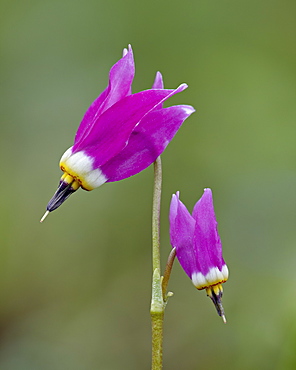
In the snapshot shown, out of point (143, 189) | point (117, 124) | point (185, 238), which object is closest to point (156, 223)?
point (185, 238)

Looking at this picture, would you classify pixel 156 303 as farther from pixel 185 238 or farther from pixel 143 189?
pixel 143 189

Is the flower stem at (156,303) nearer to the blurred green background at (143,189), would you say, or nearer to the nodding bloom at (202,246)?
the nodding bloom at (202,246)

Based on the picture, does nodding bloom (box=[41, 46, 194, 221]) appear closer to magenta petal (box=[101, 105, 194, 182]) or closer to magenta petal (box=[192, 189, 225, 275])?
magenta petal (box=[101, 105, 194, 182])

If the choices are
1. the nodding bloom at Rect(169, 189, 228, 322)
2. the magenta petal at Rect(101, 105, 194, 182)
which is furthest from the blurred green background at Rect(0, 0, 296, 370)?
the magenta petal at Rect(101, 105, 194, 182)

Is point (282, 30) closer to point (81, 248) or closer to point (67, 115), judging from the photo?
point (67, 115)

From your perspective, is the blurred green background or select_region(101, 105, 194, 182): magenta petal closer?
select_region(101, 105, 194, 182): magenta petal

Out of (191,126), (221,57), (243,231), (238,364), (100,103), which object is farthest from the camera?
(221,57)

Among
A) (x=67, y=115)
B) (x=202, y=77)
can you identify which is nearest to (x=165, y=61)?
(x=202, y=77)
